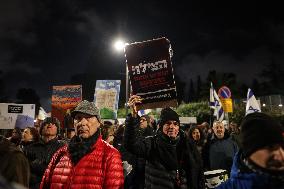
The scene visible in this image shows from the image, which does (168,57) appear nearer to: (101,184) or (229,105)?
(101,184)

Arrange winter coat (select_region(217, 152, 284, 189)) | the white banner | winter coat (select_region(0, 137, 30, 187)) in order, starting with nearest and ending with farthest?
winter coat (select_region(217, 152, 284, 189))
winter coat (select_region(0, 137, 30, 187))
the white banner

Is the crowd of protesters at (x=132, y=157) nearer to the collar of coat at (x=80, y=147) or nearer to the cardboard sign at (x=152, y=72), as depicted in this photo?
the collar of coat at (x=80, y=147)

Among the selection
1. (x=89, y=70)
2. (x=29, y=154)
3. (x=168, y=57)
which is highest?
(x=89, y=70)

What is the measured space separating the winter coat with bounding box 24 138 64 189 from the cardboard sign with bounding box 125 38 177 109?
5.28 feet

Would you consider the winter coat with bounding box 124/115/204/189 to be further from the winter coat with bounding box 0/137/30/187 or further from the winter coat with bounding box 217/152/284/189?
the winter coat with bounding box 217/152/284/189

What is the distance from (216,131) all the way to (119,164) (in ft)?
13.5

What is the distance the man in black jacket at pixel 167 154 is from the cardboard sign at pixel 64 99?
25.1 ft

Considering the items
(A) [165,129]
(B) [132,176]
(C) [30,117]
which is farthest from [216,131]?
(C) [30,117]

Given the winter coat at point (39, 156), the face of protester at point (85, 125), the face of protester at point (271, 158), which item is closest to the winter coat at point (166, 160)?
the face of protester at point (85, 125)

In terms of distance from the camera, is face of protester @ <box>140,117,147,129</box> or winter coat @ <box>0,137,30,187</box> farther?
face of protester @ <box>140,117,147,129</box>

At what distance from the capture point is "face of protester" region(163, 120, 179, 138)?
4958 millimetres

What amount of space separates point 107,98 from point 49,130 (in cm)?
676

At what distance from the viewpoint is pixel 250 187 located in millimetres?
2266

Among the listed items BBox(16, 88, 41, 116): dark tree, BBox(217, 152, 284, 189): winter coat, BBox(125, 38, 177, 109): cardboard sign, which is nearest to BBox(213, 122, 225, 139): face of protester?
BBox(125, 38, 177, 109): cardboard sign
